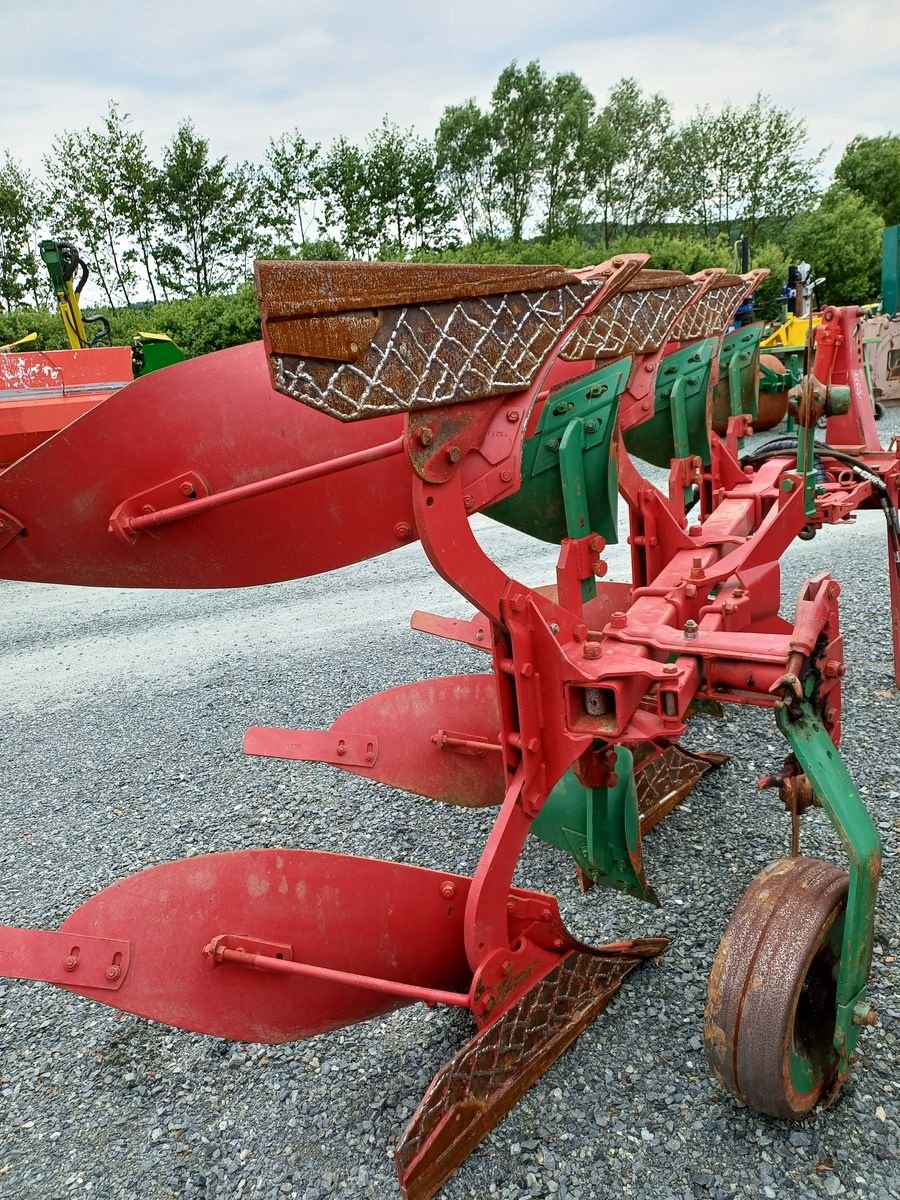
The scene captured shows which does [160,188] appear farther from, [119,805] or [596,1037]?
[596,1037]

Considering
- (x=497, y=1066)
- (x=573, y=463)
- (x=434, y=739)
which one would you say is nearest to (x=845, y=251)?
(x=573, y=463)

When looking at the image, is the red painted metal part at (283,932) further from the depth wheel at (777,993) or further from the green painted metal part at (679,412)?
the green painted metal part at (679,412)

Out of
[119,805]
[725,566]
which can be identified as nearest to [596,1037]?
[725,566]

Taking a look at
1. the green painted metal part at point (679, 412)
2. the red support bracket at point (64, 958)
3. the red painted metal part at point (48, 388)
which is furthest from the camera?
the red painted metal part at point (48, 388)

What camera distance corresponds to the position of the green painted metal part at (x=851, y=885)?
1.82m

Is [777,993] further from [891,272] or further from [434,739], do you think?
[891,272]

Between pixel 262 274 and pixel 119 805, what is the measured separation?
9.79 ft

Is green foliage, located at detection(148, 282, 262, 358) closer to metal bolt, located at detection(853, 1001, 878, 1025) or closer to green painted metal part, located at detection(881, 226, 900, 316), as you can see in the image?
green painted metal part, located at detection(881, 226, 900, 316)

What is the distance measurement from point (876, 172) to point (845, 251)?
12.1 m

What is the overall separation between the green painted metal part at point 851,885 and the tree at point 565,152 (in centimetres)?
3085

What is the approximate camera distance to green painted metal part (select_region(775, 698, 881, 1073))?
1817mm

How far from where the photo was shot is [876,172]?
32.2m

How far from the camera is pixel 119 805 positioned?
3.78m

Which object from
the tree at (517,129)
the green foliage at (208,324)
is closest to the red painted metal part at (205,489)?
the green foliage at (208,324)
